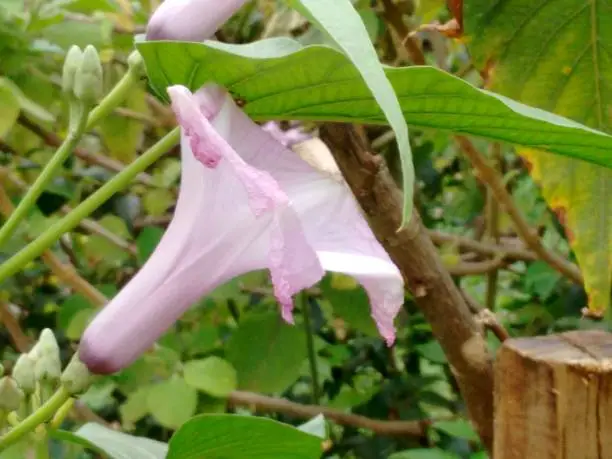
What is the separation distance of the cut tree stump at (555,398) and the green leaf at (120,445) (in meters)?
0.17

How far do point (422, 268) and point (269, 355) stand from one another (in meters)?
0.30

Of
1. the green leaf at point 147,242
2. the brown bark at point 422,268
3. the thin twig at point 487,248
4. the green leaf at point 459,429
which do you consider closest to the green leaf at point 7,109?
the brown bark at point 422,268

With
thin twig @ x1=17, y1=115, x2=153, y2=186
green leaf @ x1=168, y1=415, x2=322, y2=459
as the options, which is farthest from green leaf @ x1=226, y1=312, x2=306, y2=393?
green leaf @ x1=168, y1=415, x2=322, y2=459

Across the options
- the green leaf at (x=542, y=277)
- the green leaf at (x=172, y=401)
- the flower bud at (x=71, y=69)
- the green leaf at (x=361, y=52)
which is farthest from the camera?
the green leaf at (x=542, y=277)

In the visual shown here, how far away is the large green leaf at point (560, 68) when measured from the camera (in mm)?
537

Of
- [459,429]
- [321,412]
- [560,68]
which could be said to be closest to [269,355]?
[321,412]

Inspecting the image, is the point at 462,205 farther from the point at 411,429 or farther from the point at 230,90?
the point at 230,90

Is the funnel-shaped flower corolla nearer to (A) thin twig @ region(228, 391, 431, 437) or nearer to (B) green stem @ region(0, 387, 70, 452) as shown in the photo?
(B) green stem @ region(0, 387, 70, 452)

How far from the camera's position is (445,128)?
315 mm

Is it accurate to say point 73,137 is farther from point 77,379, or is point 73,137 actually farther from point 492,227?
point 492,227

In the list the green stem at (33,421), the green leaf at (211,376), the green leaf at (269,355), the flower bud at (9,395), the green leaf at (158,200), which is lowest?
the green stem at (33,421)

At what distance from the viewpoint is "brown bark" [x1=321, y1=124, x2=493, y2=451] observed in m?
0.49

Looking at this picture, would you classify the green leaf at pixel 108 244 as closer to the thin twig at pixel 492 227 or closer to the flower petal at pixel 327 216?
the thin twig at pixel 492 227

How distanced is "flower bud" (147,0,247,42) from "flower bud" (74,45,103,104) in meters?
0.03
